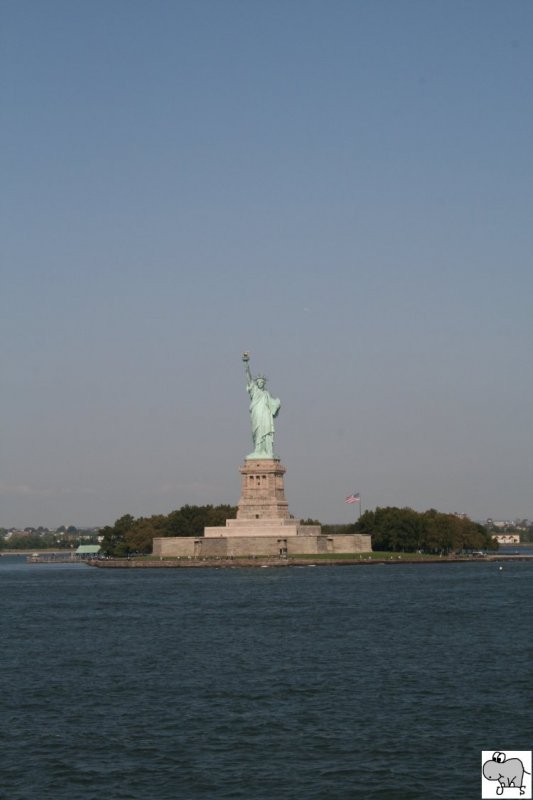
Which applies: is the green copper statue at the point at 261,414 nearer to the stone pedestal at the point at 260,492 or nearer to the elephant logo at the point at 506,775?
the stone pedestal at the point at 260,492

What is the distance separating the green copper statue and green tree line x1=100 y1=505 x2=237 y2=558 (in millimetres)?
15790

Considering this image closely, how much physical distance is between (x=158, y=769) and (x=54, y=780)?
2.26m

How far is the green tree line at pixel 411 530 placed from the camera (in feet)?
463

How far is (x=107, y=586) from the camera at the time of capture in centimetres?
9725

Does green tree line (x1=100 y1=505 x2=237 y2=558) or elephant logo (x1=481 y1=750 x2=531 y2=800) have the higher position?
green tree line (x1=100 y1=505 x2=237 y2=558)

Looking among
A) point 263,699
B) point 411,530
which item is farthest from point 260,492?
point 263,699

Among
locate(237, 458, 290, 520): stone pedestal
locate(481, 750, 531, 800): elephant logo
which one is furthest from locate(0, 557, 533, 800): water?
locate(237, 458, 290, 520): stone pedestal

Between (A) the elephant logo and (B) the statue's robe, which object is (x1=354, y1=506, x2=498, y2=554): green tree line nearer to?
(B) the statue's robe

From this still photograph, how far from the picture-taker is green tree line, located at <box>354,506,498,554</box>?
14112 centimetres

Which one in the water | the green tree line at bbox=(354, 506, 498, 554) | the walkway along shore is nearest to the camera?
the water

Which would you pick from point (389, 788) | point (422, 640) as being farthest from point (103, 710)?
point (422, 640)

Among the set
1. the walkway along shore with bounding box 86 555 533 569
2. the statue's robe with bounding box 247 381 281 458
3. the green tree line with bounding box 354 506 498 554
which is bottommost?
the walkway along shore with bounding box 86 555 533 569

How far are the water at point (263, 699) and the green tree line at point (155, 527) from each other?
72179 millimetres

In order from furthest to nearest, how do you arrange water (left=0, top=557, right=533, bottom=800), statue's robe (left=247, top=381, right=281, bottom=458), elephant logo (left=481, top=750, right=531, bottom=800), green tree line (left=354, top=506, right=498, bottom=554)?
1. green tree line (left=354, top=506, right=498, bottom=554)
2. statue's robe (left=247, top=381, right=281, bottom=458)
3. water (left=0, top=557, right=533, bottom=800)
4. elephant logo (left=481, top=750, right=531, bottom=800)
